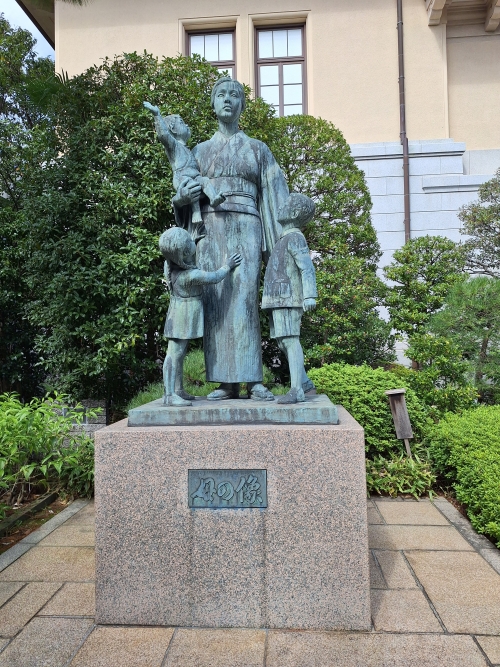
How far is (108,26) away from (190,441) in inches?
420

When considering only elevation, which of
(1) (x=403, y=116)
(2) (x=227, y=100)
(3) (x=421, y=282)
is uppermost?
(1) (x=403, y=116)

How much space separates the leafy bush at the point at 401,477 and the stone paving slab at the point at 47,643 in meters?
3.26

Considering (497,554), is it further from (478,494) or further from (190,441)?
(190,441)

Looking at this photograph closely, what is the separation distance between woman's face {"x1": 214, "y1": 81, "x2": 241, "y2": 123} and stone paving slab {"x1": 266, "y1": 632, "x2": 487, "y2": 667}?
119 inches

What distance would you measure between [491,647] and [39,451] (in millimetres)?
4384

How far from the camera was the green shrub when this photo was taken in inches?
214

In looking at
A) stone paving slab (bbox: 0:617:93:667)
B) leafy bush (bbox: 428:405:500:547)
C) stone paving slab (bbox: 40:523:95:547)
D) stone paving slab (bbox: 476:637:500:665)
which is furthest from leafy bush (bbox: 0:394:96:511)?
leafy bush (bbox: 428:405:500:547)

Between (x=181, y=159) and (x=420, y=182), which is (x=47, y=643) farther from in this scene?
(x=420, y=182)

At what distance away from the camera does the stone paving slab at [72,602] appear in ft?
9.18

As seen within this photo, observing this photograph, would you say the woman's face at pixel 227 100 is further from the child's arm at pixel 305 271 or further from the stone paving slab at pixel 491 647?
the stone paving slab at pixel 491 647

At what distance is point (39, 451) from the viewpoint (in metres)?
5.20

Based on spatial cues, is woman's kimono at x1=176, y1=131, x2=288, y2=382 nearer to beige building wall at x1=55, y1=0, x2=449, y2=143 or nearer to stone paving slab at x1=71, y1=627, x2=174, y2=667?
stone paving slab at x1=71, y1=627, x2=174, y2=667

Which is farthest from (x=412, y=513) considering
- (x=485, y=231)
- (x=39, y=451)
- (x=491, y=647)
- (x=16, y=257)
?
(x=16, y=257)

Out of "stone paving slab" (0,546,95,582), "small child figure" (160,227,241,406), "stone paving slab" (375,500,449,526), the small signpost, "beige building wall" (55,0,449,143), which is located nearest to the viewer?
"small child figure" (160,227,241,406)
